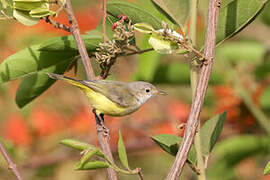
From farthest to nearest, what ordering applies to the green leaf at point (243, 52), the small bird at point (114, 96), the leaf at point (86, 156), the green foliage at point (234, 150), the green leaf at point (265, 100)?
the green leaf at point (243, 52) < the green foliage at point (234, 150) < the green leaf at point (265, 100) < the small bird at point (114, 96) < the leaf at point (86, 156)

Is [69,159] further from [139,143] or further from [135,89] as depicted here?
[135,89]

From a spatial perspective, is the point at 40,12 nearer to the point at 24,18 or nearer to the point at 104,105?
the point at 24,18

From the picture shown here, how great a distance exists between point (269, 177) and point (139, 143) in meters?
1.06

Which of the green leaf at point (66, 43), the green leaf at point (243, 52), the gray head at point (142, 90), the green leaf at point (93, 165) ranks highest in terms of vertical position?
the green leaf at point (66, 43)

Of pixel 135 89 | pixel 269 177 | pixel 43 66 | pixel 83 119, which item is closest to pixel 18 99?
pixel 43 66

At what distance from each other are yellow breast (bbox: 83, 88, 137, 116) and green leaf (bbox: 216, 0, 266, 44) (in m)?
0.89

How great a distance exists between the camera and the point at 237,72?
312 cm

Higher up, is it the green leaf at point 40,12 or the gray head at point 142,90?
the green leaf at point 40,12

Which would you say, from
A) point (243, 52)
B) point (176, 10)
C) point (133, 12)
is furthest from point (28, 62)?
point (243, 52)

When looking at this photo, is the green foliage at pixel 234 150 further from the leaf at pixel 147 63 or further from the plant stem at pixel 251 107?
the leaf at pixel 147 63

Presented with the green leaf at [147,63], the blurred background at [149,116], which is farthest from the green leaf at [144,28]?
the green leaf at [147,63]

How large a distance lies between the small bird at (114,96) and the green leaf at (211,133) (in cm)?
64

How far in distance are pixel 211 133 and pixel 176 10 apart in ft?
1.49

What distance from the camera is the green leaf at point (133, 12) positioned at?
57.4 inches
